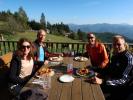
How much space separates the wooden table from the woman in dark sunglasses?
0.57 metres

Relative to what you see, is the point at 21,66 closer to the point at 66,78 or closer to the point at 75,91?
the point at 66,78

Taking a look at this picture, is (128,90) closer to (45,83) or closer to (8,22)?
(45,83)

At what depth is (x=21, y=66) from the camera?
12.4ft

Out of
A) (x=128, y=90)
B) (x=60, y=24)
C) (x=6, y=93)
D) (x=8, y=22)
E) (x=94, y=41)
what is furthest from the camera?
(x=60, y=24)

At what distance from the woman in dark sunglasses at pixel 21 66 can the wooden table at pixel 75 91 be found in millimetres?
574

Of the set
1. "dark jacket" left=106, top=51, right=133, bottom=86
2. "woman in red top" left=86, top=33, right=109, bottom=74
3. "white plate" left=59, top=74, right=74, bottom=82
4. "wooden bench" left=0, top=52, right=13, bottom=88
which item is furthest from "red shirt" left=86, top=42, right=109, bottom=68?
"wooden bench" left=0, top=52, right=13, bottom=88

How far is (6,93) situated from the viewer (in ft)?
13.9

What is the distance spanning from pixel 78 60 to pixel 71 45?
8.21 feet

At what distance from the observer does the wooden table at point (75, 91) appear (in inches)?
111

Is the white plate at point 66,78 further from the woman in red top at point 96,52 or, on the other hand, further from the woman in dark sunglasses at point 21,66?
the woman in red top at point 96,52

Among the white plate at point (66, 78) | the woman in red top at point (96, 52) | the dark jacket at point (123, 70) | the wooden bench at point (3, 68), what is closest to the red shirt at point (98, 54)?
the woman in red top at point (96, 52)

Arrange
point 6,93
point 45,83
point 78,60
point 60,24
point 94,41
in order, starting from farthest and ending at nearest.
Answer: point 60,24, point 94,41, point 78,60, point 6,93, point 45,83

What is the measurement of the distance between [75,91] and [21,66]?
1.16 metres

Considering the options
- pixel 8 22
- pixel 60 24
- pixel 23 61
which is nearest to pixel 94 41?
pixel 23 61
